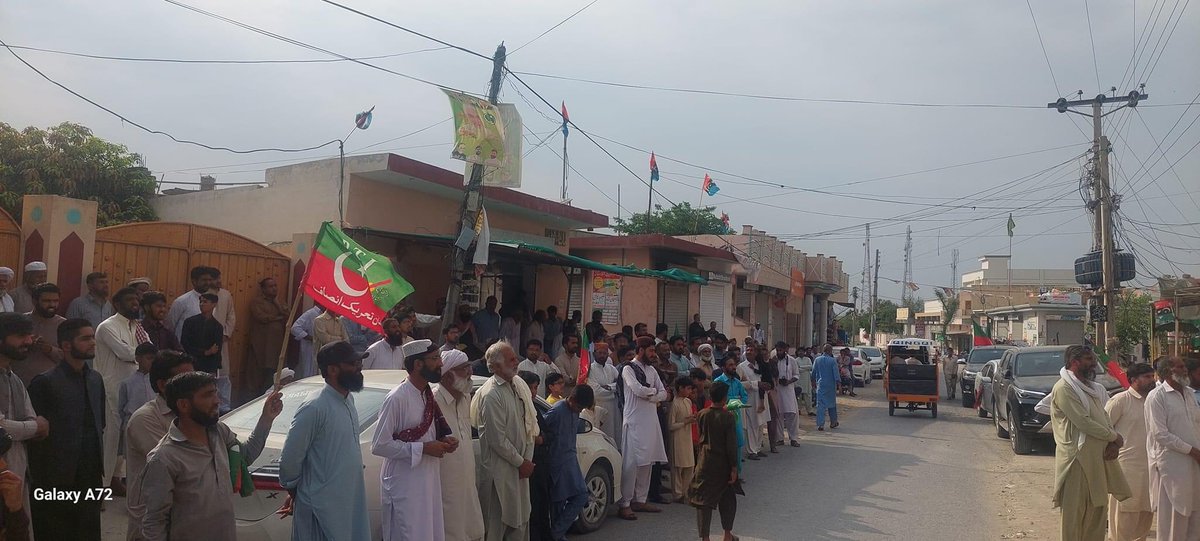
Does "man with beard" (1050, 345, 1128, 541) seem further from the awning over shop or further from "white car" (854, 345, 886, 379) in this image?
"white car" (854, 345, 886, 379)

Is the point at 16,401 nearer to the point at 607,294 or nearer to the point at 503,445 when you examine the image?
the point at 503,445

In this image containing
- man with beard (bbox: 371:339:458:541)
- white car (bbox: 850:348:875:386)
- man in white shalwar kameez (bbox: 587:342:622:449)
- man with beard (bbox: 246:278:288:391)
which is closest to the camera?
man with beard (bbox: 371:339:458:541)

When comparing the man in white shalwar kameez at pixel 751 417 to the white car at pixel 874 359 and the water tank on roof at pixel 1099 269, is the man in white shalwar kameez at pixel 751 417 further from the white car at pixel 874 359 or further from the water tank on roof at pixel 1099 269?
the white car at pixel 874 359

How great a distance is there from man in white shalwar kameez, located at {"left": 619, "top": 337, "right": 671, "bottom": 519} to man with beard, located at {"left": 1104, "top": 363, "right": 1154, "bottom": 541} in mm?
4332

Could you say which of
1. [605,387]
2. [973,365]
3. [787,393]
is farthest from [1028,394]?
[973,365]

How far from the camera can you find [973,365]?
24281 millimetres

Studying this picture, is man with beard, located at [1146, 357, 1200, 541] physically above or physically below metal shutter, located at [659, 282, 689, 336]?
below

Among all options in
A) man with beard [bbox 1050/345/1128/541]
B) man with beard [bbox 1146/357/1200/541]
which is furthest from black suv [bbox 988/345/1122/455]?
man with beard [bbox 1050/345/1128/541]

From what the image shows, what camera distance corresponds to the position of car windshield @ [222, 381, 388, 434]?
595 cm

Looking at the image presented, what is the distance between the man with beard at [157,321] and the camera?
7078 mm

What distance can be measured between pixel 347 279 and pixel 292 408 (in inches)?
40.3

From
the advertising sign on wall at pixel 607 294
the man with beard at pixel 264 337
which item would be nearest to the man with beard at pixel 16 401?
the man with beard at pixel 264 337

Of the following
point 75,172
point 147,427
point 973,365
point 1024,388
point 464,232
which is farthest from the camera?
point 973,365

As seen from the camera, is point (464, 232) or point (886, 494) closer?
point (886, 494)
